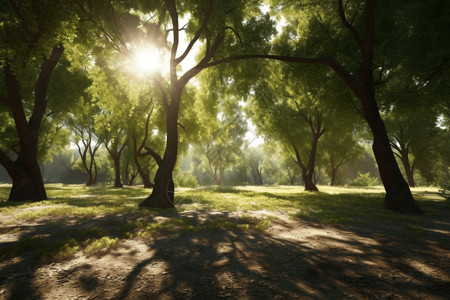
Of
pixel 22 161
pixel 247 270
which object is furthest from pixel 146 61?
pixel 247 270

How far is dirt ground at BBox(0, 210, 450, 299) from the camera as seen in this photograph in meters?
2.64

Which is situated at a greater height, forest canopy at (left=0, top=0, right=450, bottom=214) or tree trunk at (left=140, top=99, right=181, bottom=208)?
forest canopy at (left=0, top=0, right=450, bottom=214)

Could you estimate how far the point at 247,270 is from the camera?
325cm

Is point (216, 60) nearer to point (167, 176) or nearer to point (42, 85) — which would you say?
point (167, 176)

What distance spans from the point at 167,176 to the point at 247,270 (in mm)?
8094

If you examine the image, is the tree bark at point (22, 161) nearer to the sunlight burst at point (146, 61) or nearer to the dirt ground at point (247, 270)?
the sunlight burst at point (146, 61)

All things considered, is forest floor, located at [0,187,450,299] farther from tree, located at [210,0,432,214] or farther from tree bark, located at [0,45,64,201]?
tree bark, located at [0,45,64,201]

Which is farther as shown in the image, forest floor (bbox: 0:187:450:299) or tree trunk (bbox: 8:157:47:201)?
tree trunk (bbox: 8:157:47:201)

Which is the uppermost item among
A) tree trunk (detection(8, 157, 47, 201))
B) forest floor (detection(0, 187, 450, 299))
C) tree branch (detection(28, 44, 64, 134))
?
tree branch (detection(28, 44, 64, 134))

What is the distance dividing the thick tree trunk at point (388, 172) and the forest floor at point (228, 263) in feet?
10.2

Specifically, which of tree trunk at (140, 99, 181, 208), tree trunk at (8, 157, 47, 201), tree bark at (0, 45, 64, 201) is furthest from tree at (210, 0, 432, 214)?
tree trunk at (8, 157, 47, 201)

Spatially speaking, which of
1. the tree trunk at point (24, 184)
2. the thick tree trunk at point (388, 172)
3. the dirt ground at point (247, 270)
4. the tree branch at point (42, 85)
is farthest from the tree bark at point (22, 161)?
the thick tree trunk at point (388, 172)

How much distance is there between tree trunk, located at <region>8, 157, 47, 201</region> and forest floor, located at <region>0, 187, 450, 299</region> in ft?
30.4

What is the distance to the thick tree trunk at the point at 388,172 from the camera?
346 inches
